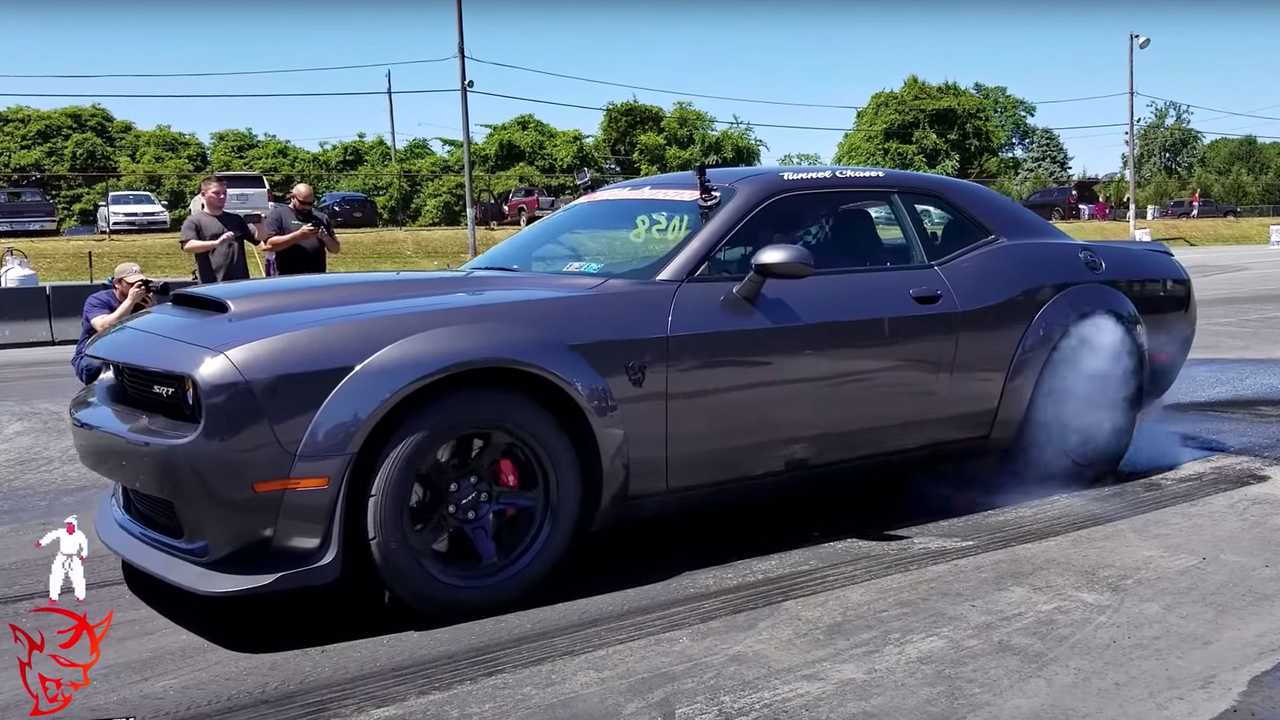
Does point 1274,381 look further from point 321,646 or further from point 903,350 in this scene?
point 321,646

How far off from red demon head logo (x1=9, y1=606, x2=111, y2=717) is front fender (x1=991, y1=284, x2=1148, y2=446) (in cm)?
353

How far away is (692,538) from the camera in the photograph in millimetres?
4410

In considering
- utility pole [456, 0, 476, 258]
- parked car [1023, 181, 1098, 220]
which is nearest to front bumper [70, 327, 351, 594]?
utility pole [456, 0, 476, 258]

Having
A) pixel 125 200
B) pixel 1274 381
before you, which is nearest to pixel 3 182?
pixel 125 200

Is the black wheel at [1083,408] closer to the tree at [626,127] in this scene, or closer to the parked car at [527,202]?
the parked car at [527,202]

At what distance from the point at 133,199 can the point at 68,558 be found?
31.1 m

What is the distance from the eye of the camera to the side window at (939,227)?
4.68 m

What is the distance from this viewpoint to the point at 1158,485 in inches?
201

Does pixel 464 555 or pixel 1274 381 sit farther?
pixel 1274 381

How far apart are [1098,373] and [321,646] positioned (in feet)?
11.8

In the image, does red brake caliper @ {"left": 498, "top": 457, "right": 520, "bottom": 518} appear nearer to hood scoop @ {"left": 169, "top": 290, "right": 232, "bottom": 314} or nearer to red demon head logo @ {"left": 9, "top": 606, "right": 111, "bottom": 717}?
hood scoop @ {"left": 169, "top": 290, "right": 232, "bottom": 314}

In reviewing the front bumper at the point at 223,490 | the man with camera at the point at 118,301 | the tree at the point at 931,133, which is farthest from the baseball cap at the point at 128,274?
the tree at the point at 931,133

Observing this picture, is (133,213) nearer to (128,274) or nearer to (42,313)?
(42,313)

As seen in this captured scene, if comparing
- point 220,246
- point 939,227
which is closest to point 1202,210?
point 220,246
